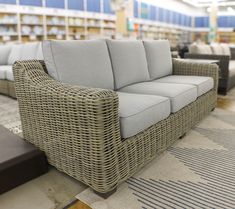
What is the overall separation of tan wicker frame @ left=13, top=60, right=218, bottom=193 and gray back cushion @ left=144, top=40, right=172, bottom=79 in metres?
0.89

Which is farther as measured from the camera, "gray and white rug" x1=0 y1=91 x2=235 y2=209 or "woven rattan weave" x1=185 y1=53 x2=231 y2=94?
"woven rattan weave" x1=185 y1=53 x2=231 y2=94

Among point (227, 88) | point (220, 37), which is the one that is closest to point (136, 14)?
point (220, 37)

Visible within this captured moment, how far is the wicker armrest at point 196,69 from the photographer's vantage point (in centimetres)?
282

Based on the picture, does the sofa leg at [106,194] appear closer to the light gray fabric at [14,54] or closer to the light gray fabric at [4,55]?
the light gray fabric at [14,54]

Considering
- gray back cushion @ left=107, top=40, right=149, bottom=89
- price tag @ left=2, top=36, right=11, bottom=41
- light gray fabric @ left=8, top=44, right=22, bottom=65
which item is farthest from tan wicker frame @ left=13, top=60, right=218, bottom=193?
price tag @ left=2, top=36, right=11, bottom=41

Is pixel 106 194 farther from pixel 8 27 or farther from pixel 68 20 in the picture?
pixel 68 20

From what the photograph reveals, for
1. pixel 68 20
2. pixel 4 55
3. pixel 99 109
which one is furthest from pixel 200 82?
pixel 68 20

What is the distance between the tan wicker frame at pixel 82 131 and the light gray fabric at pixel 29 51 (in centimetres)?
244

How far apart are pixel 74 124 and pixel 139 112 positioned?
1.38 ft

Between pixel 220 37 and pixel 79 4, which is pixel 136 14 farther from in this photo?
pixel 220 37

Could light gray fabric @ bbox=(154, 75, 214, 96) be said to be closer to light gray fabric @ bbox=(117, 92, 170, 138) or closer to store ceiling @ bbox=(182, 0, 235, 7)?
light gray fabric @ bbox=(117, 92, 170, 138)

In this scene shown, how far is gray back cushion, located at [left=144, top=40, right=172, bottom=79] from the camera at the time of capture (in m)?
2.70

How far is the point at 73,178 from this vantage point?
1636 millimetres

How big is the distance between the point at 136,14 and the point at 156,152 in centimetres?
881
